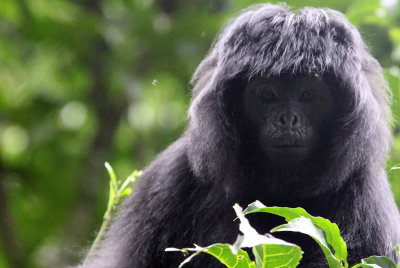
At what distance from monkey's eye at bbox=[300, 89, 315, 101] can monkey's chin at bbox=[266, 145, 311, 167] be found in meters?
0.26

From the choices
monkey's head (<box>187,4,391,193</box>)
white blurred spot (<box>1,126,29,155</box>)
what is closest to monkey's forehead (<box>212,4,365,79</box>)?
monkey's head (<box>187,4,391,193</box>)

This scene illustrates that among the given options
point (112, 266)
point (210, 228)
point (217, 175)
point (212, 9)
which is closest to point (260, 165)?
point (217, 175)

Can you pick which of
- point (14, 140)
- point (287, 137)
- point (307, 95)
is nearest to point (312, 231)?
point (287, 137)

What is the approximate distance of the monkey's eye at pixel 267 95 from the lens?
3.67 m

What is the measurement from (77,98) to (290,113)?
4.29m

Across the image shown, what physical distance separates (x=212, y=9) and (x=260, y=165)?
3.04 metres

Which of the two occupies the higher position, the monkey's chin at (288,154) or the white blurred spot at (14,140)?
the white blurred spot at (14,140)

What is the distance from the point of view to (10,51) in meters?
6.80

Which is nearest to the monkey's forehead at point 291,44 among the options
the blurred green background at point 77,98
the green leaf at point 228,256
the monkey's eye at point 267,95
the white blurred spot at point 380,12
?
the monkey's eye at point 267,95

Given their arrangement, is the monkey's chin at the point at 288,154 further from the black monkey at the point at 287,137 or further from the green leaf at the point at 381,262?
the green leaf at the point at 381,262

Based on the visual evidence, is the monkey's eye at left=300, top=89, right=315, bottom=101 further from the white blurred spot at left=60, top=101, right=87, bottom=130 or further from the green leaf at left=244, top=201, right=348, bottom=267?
the white blurred spot at left=60, top=101, right=87, bottom=130

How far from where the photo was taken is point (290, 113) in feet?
11.7

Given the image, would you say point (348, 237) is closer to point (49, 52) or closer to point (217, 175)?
point (217, 175)

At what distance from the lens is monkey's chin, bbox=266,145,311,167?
361 cm
